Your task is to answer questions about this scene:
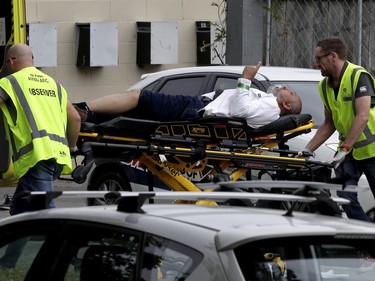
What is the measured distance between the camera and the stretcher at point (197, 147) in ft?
28.3

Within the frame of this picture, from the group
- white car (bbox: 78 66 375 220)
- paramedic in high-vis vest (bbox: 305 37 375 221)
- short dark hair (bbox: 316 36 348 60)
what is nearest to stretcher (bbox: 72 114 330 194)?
paramedic in high-vis vest (bbox: 305 37 375 221)

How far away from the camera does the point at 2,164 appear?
38.3ft

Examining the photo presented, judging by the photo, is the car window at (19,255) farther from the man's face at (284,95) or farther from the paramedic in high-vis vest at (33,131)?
the man's face at (284,95)

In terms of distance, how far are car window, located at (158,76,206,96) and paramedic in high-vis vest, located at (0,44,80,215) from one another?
3393 mm

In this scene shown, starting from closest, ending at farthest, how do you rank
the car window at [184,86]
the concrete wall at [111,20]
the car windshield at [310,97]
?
the car windshield at [310,97], the car window at [184,86], the concrete wall at [111,20]

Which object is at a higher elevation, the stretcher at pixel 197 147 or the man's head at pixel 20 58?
the man's head at pixel 20 58

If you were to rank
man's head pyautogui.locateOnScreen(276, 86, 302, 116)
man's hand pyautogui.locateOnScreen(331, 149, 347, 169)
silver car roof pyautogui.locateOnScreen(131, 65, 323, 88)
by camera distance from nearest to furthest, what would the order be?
man's hand pyautogui.locateOnScreen(331, 149, 347, 169)
man's head pyautogui.locateOnScreen(276, 86, 302, 116)
silver car roof pyautogui.locateOnScreen(131, 65, 323, 88)

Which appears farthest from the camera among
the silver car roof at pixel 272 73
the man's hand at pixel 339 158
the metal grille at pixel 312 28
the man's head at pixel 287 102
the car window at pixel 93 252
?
the metal grille at pixel 312 28

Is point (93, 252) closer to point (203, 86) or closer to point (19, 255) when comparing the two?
point (19, 255)

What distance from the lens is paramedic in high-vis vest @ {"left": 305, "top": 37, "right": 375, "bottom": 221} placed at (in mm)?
8867

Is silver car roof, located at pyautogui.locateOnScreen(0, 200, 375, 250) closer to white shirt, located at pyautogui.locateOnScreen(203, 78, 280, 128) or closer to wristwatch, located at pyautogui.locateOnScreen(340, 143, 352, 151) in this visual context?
wristwatch, located at pyautogui.locateOnScreen(340, 143, 352, 151)

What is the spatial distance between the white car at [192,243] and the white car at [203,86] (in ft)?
20.0

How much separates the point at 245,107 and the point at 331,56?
32.9 inches

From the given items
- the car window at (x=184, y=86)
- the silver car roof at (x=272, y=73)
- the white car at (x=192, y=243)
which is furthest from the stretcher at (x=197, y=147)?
the white car at (x=192, y=243)
